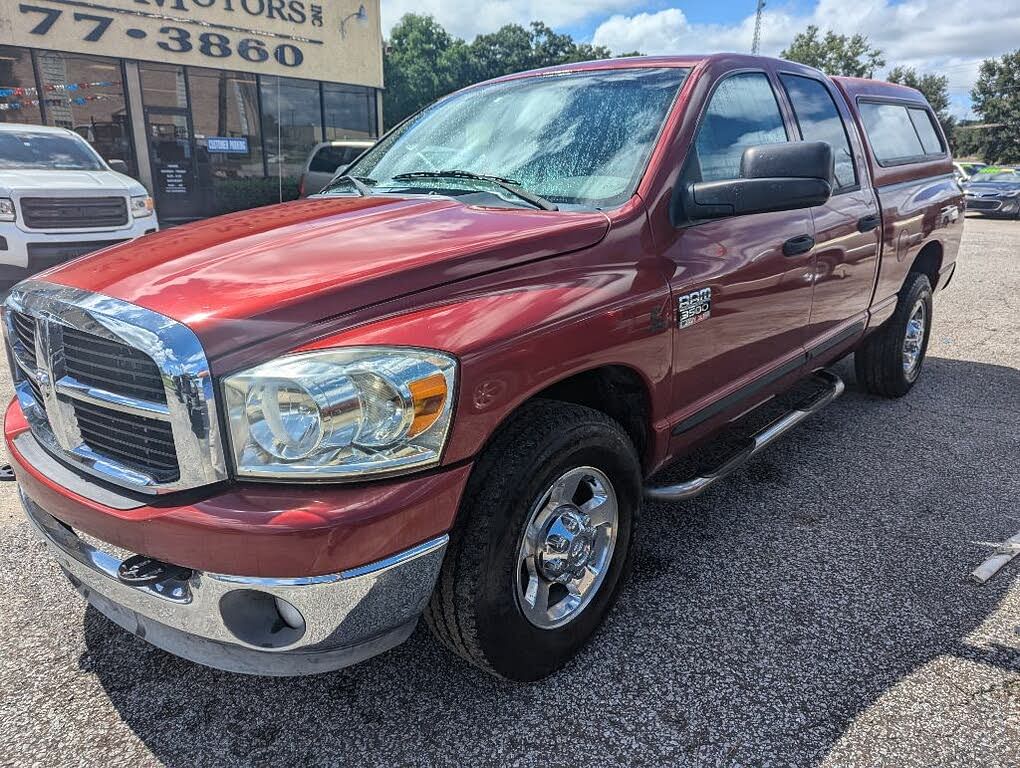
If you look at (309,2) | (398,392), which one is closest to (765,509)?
(398,392)

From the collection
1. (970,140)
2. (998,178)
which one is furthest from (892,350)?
(970,140)

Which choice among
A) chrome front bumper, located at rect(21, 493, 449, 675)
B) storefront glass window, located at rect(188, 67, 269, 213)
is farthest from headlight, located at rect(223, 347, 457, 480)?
storefront glass window, located at rect(188, 67, 269, 213)

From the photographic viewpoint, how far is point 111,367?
5.86 feet

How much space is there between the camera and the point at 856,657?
7.77 ft

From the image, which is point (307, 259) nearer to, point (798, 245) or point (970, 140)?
point (798, 245)

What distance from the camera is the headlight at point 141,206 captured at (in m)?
8.68

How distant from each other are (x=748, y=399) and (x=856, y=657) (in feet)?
3.56

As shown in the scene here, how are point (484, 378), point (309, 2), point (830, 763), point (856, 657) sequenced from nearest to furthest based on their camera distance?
point (484, 378)
point (830, 763)
point (856, 657)
point (309, 2)

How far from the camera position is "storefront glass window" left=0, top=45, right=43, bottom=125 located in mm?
15133

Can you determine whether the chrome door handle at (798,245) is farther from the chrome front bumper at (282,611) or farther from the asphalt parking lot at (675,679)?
the chrome front bumper at (282,611)

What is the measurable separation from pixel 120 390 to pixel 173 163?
1821 centimetres

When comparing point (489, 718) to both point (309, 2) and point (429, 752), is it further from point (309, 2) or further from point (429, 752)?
point (309, 2)

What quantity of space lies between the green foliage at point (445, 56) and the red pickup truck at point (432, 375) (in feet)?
156

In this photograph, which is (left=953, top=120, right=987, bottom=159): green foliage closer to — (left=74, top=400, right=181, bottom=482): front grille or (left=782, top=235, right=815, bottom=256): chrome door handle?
(left=782, top=235, right=815, bottom=256): chrome door handle
